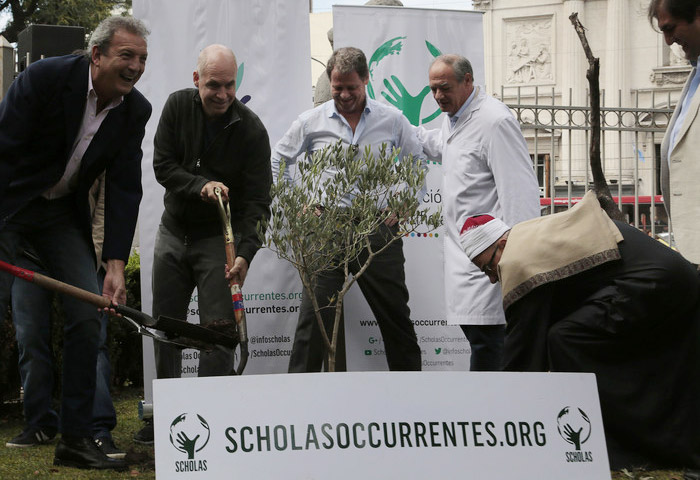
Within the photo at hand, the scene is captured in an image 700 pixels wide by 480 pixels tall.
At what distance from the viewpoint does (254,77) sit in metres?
6.83

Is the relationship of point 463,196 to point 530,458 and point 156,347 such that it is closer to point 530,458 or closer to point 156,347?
point 156,347

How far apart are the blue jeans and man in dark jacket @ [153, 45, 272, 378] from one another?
2.62 feet

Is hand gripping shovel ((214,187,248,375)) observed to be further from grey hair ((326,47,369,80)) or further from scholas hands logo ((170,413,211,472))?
Answer: scholas hands logo ((170,413,211,472))

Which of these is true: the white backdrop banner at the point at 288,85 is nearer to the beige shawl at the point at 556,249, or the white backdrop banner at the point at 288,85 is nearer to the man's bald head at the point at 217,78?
the man's bald head at the point at 217,78

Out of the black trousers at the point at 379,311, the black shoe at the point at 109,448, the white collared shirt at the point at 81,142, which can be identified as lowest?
the black shoe at the point at 109,448

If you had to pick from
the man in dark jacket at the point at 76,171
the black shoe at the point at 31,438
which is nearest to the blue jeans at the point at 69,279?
the man in dark jacket at the point at 76,171

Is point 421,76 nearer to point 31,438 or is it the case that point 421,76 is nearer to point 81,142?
point 81,142

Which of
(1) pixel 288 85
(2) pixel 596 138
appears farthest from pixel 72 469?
(2) pixel 596 138

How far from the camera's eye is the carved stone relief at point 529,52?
97.9 ft

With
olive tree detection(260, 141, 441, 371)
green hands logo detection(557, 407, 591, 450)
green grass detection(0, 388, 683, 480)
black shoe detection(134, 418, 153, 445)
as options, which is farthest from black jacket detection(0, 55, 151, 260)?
green hands logo detection(557, 407, 591, 450)

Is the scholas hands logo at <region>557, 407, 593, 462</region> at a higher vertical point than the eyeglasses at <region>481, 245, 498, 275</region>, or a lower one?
lower

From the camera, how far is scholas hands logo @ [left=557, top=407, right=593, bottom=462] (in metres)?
3.24

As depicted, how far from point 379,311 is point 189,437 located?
326 centimetres

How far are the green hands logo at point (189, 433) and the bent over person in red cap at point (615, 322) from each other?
1930 millimetres
